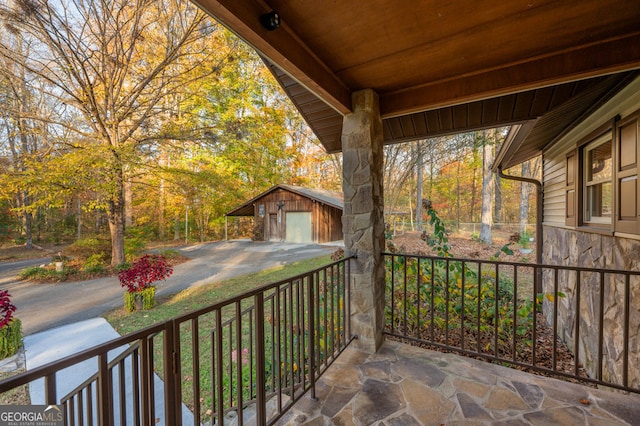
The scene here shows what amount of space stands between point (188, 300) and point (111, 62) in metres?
6.99

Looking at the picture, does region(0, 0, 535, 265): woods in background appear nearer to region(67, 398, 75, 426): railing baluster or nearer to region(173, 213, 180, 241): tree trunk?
region(173, 213, 180, 241): tree trunk

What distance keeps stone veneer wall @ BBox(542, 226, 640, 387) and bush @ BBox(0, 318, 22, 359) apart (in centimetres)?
685

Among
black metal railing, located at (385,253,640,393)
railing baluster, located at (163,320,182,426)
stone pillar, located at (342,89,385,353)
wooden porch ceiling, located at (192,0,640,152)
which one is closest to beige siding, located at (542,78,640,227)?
wooden porch ceiling, located at (192,0,640,152)

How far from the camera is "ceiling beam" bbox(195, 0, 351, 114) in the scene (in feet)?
4.20

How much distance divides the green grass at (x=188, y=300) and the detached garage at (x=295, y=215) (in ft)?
20.5

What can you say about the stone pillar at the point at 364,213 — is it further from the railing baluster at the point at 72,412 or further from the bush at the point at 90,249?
the bush at the point at 90,249

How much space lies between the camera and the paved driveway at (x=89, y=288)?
4874 mm

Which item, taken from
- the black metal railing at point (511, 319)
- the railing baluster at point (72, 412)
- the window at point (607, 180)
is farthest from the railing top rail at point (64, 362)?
the window at point (607, 180)

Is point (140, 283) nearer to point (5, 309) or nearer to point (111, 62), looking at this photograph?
point (5, 309)

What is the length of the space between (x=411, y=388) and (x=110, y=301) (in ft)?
21.0

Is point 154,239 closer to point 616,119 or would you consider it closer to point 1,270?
point 1,270

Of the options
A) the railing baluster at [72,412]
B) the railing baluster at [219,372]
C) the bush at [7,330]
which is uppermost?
the railing baluster at [219,372]

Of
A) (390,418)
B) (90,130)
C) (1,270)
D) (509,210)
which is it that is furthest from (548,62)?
(509,210)

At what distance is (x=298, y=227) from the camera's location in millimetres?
14469
